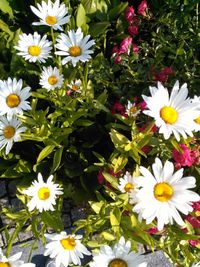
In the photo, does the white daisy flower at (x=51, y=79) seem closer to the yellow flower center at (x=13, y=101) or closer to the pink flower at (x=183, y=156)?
the yellow flower center at (x=13, y=101)

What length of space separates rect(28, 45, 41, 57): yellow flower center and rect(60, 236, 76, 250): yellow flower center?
70 cm

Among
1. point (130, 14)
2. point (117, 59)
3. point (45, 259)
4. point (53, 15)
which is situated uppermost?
point (130, 14)

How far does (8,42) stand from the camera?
91.3 inches

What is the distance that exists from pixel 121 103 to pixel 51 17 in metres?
0.47

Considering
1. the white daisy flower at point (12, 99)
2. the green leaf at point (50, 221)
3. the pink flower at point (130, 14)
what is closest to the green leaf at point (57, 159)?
the green leaf at point (50, 221)

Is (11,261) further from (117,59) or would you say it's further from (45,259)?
(117,59)

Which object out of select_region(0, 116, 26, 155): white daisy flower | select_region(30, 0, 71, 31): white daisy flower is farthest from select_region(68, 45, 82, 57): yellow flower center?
select_region(0, 116, 26, 155): white daisy flower

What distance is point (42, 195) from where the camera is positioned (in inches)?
65.4

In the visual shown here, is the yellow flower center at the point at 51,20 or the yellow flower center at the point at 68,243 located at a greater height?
the yellow flower center at the point at 51,20

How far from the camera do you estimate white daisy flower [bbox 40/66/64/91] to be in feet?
5.78

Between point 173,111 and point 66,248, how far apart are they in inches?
23.8

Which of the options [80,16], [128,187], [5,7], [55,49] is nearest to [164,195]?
[128,187]

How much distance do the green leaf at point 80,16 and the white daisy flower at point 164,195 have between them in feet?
3.59

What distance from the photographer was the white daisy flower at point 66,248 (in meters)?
1.62
